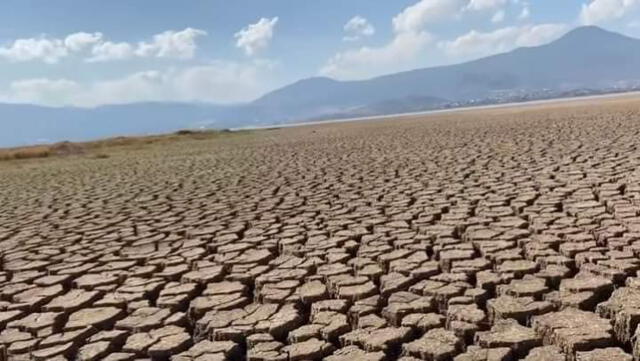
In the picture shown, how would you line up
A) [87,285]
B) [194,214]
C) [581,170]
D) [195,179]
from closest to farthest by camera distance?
[87,285]
[194,214]
[581,170]
[195,179]

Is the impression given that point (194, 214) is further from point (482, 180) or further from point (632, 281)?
point (632, 281)

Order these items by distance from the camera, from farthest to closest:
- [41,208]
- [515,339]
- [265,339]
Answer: [41,208] < [265,339] < [515,339]

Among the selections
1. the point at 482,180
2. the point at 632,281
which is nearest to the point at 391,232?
the point at 632,281

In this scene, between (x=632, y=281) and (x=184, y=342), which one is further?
(x=632, y=281)

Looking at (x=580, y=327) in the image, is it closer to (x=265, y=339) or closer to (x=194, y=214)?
(x=265, y=339)

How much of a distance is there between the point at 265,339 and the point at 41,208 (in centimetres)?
569

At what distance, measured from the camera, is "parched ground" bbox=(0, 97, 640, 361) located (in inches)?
96.9

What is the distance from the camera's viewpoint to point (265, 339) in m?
2.58

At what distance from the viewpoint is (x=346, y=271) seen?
342 cm

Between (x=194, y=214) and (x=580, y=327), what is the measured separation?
4208 mm

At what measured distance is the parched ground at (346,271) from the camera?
2.46 metres

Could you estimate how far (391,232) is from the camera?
432cm

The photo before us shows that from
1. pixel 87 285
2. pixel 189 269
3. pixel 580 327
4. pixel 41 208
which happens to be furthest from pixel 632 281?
pixel 41 208

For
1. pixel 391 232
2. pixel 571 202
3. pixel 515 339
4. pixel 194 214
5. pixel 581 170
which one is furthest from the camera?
pixel 581 170
